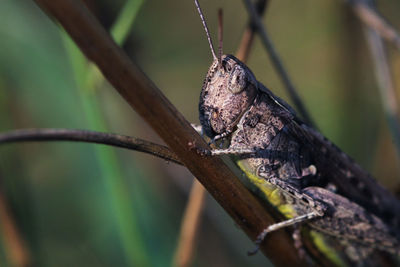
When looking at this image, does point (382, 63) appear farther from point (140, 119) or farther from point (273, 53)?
point (140, 119)

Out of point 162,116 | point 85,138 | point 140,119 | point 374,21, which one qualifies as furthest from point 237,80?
point 140,119

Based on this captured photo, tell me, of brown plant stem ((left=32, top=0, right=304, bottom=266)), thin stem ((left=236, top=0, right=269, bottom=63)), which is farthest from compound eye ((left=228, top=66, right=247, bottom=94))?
brown plant stem ((left=32, top=0, right=304, bottom=266))

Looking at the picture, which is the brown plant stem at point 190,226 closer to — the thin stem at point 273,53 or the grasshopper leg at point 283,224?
the grasshopper leg at point 283,224

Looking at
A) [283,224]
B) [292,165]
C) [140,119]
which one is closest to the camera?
[283,224]

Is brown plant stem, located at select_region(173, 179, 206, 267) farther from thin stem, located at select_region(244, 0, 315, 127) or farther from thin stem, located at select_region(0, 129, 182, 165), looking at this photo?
thin stem, located at select_region(0, 129, 182, 165)

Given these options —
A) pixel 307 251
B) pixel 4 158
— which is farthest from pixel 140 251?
pixel 4 158

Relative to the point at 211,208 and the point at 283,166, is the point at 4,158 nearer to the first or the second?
the point at 211,208

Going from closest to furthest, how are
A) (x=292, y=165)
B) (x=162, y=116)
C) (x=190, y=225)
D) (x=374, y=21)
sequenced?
(x=162, y=116), (x=292, y=165), (x=190, y=225), (x=374, y=21)
